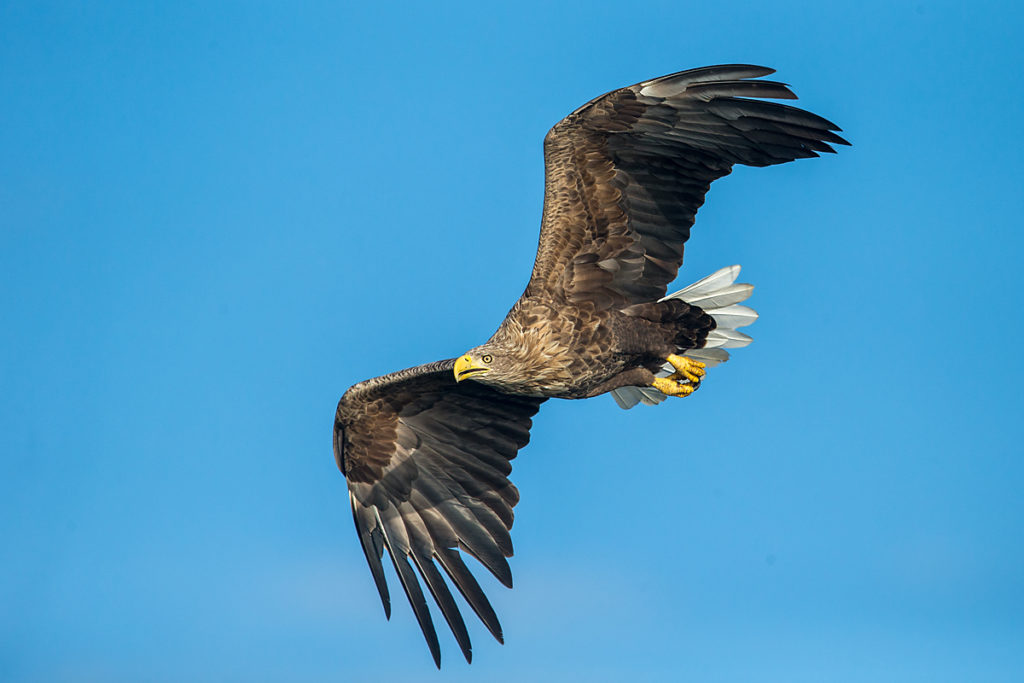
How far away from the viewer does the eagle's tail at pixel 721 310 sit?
32.2 ft

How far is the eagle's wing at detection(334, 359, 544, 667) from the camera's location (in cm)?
1008

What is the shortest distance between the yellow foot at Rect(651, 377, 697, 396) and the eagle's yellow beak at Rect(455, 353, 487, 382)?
1.50 meters

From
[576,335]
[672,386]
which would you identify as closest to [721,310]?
[672,386]

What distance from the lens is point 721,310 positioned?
9875 mm

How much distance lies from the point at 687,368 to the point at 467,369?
72.1 inches

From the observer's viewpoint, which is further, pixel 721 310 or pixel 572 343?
pixel 721 310

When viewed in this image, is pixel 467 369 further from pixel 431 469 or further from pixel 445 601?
pixel 445 601

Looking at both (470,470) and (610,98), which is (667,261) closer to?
(610,98)

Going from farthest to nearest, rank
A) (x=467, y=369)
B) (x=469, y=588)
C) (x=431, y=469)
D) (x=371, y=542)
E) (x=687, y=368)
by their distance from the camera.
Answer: (x=431, y=469), (x=371, y=542), (x=469, y=588), (x=687, y=368), (x=467, y=369)

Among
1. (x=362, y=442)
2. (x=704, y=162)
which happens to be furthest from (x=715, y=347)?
(x=362, y=442)

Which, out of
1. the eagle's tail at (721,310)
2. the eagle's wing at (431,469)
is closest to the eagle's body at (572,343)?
the eagle's tail at (721,310)

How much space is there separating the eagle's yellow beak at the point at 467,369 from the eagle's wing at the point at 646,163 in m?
0.67

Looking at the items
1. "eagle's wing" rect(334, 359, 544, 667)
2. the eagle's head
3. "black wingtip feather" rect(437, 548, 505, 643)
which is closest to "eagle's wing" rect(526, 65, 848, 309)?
the eagle's head

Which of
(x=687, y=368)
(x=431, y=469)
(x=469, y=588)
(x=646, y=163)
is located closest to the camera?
(x=646, y=163)
